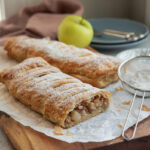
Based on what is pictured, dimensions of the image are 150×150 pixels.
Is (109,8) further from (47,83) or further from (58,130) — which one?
(58,130)

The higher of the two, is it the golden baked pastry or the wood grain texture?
the golden baked pastry

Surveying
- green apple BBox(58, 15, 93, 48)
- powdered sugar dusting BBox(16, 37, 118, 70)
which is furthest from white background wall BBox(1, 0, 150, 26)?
powdered sugar dusting BBox(16, 37, 118, 70)

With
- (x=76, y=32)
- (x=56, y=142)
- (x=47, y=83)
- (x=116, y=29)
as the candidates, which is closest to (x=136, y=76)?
(x=47, y=83)

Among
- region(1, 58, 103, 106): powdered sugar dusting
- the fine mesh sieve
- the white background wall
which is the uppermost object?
region(1, 58, 103, 106): powdered sugar dusting

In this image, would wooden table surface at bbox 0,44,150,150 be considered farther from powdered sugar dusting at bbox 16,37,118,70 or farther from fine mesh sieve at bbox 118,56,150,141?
powdered sugar dusting at bbox 16,37,118,70

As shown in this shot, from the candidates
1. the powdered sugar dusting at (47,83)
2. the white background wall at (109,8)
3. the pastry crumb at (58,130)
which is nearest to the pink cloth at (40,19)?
the white background wall at (109,8)

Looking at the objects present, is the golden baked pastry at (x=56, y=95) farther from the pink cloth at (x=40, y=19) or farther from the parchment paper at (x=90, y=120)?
the pink cloth at (x=40, y=19)
